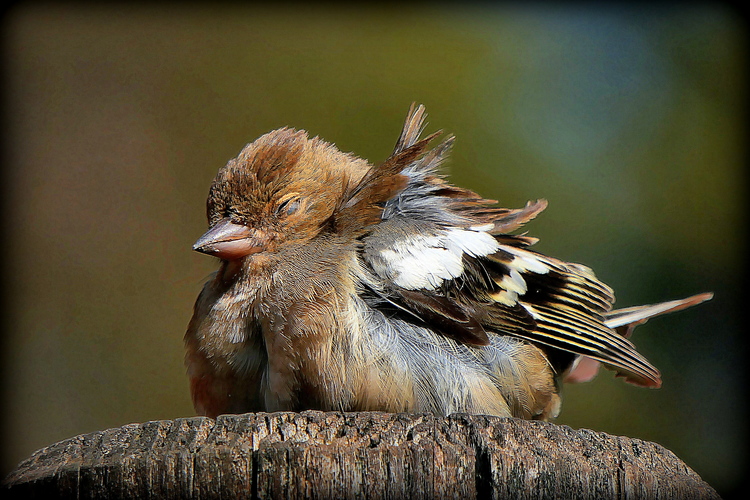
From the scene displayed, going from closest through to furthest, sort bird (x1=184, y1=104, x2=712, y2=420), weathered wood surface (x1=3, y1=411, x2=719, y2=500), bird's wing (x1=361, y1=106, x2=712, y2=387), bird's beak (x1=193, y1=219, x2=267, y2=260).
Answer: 1. weathered wood surface (x1=3, y1=411, x2=719, y2=500)
2. bird (x1=184, y1=104, x2=712, y2=420)
3. bird's wing (x1=361, y1=106, x2=712, y2=387)
4. bird's beak (x1=193, y1=219, x2=267, y2=260)

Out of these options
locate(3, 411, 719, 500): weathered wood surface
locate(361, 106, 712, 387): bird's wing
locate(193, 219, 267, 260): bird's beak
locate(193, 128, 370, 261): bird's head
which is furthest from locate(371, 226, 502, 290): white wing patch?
locate(3, 411, 719, 500): weathered wood surface

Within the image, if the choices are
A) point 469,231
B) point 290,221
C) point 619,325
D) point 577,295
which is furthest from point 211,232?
point 619,325

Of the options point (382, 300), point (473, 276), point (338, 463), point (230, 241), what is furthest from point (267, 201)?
point (338, 463)

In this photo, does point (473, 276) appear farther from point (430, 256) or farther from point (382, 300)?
point (382, 300)

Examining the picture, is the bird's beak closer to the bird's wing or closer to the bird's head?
the bird's head

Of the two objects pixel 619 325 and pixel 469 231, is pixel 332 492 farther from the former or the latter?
pixel 619 325

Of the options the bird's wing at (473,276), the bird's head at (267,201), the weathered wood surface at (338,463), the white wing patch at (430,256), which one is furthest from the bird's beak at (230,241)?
the weathered wood surface at (338,463)

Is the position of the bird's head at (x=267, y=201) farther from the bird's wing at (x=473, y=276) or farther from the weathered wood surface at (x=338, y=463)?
the weathered wood surface at (x=338, y=463)
